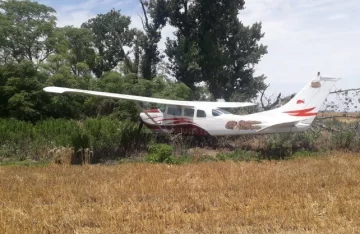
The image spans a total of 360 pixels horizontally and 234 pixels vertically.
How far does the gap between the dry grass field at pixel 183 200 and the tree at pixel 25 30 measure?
20125mm

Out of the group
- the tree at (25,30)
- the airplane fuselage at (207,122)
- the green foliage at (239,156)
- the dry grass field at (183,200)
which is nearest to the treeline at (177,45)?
the tree at (25,30)

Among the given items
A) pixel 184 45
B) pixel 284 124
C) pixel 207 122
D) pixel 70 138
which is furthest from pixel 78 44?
pixel 284 124

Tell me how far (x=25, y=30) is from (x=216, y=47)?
13.3 meters

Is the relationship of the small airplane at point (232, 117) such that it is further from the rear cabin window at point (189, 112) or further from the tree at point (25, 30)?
the tree at point (25, 30)

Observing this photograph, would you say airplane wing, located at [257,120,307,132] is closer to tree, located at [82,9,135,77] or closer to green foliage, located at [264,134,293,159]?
green foliage, located at [264,134,293,159]

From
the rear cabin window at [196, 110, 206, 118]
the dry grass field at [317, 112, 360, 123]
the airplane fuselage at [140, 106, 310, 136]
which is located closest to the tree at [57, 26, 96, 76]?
the airplane fuselage at [140, 106, 310, 136]

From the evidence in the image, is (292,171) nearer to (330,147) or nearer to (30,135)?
(330,147)

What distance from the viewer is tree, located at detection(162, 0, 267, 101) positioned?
29.2 m

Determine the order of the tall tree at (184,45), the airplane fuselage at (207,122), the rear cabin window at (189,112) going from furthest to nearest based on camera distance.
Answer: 1. the tall tree at (184,45)
2. the rear cabin window at (189,112)
3. the airplane fuselage at (207,122)

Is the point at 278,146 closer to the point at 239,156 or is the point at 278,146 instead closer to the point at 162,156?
the point at 239,156

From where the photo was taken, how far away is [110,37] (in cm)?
3875

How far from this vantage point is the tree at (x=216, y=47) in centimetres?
2923

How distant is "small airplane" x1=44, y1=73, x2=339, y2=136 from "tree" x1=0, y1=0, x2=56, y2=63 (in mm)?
14681

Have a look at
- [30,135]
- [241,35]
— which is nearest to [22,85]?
[30,135]
